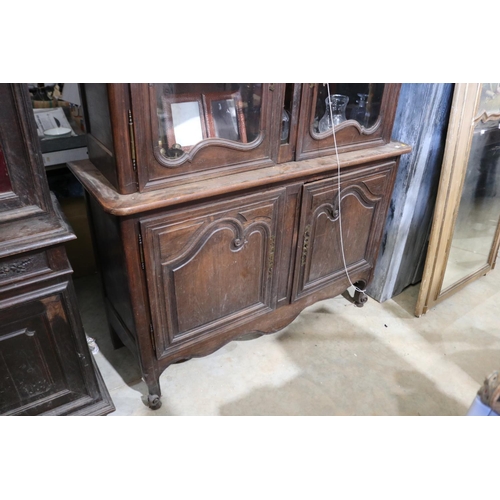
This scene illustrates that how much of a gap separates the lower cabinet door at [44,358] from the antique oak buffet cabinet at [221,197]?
19 cm

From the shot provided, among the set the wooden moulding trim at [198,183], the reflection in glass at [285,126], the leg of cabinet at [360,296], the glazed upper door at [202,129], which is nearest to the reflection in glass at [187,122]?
the glazed upper door at [202,129]

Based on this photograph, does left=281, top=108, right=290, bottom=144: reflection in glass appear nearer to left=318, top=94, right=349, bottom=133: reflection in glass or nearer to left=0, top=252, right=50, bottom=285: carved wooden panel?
left=318, top=94, right=349, bottom=133: reflection in glass

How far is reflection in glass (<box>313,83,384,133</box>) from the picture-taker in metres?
1.40

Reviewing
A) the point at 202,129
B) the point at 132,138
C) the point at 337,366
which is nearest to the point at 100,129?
the point at 132,138

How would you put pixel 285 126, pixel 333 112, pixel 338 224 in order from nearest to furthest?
pixel 285 126, pixel 333 112, pixel 338 224

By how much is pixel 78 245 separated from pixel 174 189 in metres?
1.21

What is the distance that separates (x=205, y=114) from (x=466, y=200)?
143 cm

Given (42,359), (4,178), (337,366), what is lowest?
(337,366)

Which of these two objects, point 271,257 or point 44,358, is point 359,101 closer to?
point 271,257

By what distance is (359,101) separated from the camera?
4.94 ft

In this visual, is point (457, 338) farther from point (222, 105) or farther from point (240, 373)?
point (222, 105)

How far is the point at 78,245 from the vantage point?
6.96ft

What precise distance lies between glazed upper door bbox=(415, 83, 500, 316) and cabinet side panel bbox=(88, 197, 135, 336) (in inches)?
54.0

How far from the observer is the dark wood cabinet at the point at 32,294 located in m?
0.97
